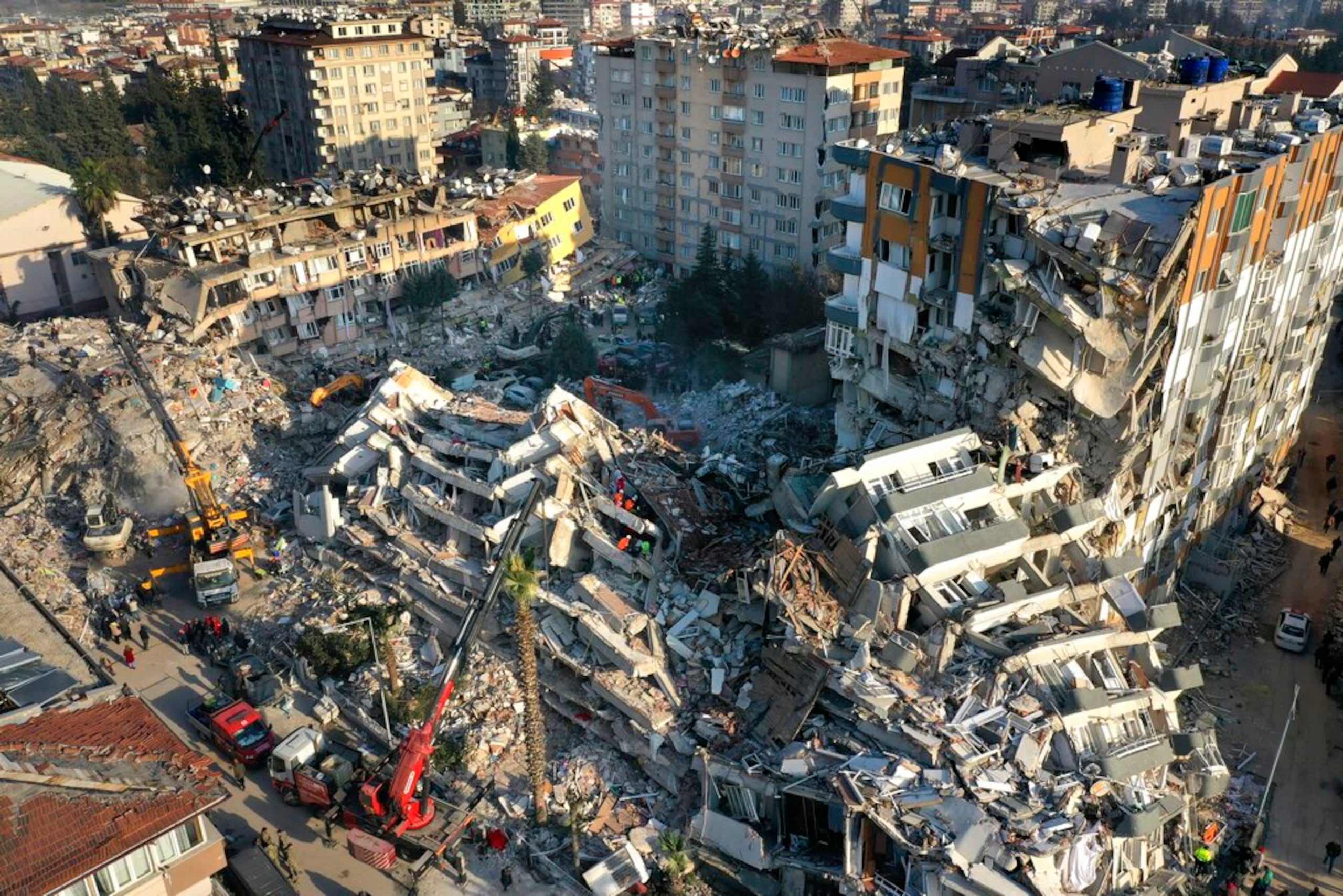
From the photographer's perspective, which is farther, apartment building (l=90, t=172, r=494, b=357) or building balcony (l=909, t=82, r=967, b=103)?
building balcony (l=909, t=82, r=967, b=103)

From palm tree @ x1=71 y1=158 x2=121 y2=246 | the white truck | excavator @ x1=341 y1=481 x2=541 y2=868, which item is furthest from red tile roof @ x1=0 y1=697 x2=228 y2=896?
palm tree @ x1=71 y1=158 x2=121 y2=246

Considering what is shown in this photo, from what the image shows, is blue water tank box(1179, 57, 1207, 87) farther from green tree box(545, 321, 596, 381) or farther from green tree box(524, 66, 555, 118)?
green tree box(524, 66, 555, 118)

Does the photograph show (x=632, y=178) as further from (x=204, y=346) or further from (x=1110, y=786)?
(x=1110, y=786)

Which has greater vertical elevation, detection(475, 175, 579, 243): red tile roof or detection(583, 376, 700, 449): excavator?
detection(475, 175, 579, 243): red tile roof

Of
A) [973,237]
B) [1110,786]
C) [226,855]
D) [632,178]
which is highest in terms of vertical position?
[973,237]

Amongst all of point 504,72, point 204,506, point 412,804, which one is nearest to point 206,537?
point 204,506

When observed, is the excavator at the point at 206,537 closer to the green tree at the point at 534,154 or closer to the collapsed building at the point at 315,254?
the collapsed building at the point at 315,254


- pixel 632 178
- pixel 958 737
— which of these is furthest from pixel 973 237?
pixel 632 178

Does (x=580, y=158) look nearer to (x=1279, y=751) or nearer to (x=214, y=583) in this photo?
(x=214, y=583)
